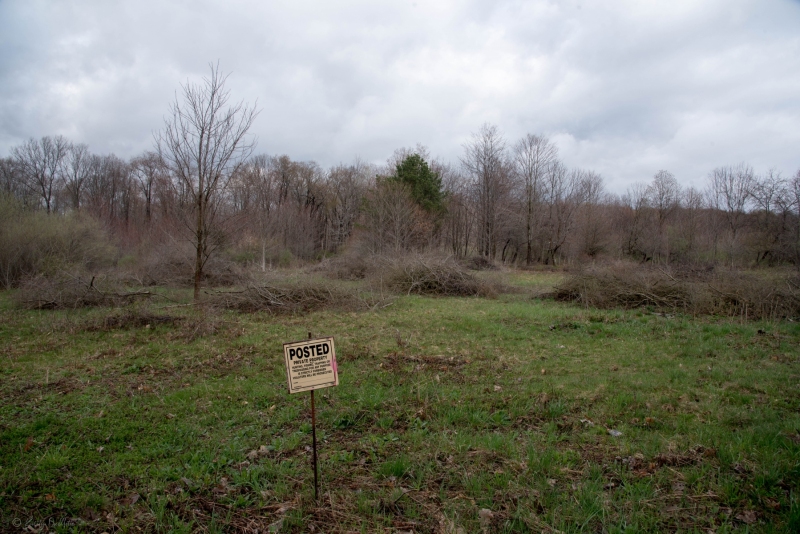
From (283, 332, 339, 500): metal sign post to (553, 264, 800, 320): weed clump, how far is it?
39.5 feet

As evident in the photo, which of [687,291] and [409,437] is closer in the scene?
[409,437]

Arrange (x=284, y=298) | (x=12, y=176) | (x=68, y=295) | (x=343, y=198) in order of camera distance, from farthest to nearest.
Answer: (x=343, y=198)
(x=12, y=176)
(x=284, y=298)
(x=68, y=295)

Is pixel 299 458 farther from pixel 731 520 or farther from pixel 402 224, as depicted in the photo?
pixel 402 224

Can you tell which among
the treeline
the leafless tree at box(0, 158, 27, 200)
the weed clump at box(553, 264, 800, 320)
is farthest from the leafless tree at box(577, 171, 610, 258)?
the leafless tree at box(0, 158, 27, 200)

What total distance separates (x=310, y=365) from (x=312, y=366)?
0.06ft

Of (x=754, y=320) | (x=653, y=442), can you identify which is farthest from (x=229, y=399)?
(x=754, y=320)

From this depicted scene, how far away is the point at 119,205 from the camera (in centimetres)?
4931

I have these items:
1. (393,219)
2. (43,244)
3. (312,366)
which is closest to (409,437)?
(312,366)

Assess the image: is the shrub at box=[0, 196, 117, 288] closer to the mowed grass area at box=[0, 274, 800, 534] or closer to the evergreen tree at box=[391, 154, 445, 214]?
the mowed grass area at box=[0, 274, 800, 534]

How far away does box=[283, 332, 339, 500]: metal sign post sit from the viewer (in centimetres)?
332

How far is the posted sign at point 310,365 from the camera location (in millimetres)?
3324

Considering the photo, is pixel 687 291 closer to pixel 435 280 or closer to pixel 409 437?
pixel 435 280

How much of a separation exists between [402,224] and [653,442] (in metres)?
27.2

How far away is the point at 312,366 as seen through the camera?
3438 mm
